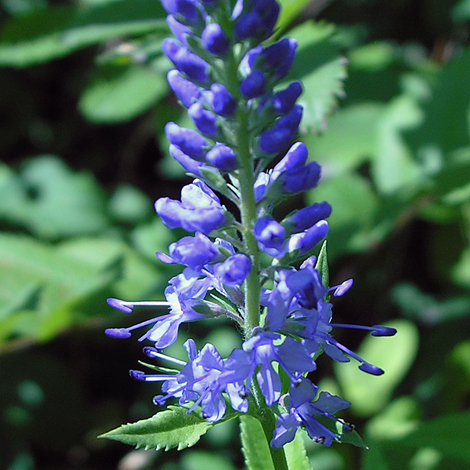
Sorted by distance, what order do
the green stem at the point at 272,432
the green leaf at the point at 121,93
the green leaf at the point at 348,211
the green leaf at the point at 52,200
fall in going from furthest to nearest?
the green leaf at the point at 52,200 < the green leaf at the point at 121,93 < the green leaf at the point at 348,211 < the green stem at the point at 272,432

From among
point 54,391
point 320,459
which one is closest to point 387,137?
point 320,459

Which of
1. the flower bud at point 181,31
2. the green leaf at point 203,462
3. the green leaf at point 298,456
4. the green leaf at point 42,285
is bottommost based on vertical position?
the green leaf at point 298,456

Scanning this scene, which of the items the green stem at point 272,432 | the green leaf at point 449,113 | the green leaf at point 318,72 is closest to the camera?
the green stem at point 272,432

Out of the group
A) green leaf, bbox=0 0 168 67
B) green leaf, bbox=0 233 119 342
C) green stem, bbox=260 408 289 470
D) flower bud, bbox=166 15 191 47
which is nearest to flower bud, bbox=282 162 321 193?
flower bud, bbox=166 15 191 47

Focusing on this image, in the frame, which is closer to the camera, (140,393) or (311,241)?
(311,241)

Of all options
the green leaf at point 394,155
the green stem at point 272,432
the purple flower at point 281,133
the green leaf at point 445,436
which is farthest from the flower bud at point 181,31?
the green leaf at point 394,155

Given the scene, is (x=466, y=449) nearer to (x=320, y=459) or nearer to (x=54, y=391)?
(x=320, y=459)

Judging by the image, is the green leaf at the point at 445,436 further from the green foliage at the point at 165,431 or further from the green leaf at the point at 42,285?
the green leaf at the point at 42,285
